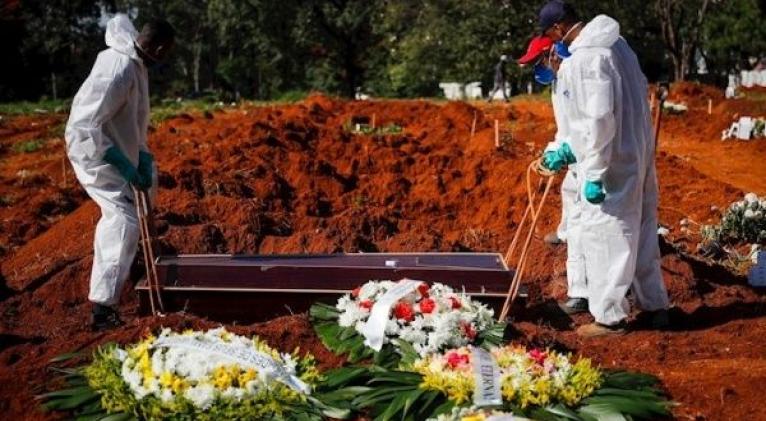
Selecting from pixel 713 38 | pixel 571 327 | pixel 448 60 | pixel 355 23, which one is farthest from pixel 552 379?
pixel 713 38

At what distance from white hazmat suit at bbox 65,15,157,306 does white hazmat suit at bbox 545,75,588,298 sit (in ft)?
8.60

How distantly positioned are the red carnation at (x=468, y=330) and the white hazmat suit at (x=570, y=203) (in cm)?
159

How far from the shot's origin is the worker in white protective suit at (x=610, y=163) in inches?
224

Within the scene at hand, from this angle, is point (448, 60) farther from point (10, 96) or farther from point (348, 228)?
point (348, 228)

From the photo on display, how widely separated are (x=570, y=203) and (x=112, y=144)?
9.93 ft

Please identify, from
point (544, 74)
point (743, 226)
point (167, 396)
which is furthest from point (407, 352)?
point (743, 226)

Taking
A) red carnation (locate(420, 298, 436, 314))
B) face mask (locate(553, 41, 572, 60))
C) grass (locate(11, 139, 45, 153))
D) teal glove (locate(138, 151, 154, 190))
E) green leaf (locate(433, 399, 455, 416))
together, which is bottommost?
grass (locate(11, 139, 45, 153))

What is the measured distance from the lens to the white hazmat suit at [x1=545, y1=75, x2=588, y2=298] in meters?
6.28

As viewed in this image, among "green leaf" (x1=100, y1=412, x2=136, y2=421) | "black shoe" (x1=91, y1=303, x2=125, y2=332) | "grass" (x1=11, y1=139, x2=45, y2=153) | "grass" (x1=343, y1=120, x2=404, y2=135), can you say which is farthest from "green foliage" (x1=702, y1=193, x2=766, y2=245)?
"grass" (x1=11, y1=139, x2=45, y2=153)

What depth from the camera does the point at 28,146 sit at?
15.6 m

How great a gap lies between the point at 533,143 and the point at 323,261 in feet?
29.0

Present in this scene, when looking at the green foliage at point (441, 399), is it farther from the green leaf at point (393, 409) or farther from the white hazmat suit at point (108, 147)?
the white hazmat suit at point (108, 147)

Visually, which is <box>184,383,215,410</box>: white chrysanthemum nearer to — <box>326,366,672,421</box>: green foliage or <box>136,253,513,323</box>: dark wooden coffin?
<box>326,366,672,421</box>: green foliage

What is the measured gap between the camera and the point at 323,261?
22.6 feet
